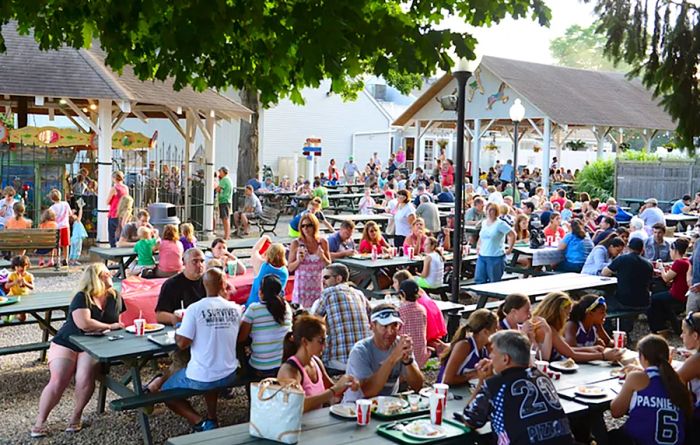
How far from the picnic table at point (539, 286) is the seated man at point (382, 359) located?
3.86m

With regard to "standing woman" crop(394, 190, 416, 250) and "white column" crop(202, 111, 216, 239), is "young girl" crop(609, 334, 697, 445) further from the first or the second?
"white column" crop(202, 111, 216, 239)

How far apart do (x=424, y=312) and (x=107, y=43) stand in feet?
11.7

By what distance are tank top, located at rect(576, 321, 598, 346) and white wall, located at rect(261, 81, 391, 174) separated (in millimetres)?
29911

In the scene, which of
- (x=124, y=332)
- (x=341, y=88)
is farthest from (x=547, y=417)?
(x=124, y=332)

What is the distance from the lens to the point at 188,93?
20281 millimetres

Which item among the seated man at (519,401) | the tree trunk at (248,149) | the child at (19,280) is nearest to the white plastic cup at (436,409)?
the seated man at (519,401)

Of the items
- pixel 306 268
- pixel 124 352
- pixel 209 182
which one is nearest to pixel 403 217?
pixel 306 268

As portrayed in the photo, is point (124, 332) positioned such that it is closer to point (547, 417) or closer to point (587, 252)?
point (547, 417)

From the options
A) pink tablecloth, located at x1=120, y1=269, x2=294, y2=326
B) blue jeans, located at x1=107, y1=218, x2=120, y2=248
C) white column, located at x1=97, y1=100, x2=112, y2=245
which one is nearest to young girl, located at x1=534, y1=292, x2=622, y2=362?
pink tablecloth, located at x1=120, y1=269, x2=294, y2=326

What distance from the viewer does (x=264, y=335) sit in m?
6.69

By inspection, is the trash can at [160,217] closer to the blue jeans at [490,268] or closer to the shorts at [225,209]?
the shorts at [225,209]

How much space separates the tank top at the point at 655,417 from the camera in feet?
16.6

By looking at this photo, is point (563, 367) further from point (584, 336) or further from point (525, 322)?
point (584, 336)

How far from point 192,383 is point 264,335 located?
27.5 inches
